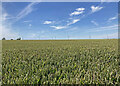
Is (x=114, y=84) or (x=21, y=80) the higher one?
(x=21, y=80)

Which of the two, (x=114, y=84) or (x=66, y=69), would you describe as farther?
(x=66, y=69)

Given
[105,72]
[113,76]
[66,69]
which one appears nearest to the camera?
[113,76]

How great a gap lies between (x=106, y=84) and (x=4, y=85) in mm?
3498

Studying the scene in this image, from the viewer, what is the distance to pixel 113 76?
310 centimetres

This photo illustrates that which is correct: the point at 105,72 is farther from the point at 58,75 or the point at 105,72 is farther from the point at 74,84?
the point at 58,75

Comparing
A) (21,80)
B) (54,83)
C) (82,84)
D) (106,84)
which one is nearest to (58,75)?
(54,83)

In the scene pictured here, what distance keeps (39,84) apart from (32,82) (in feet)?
0.81

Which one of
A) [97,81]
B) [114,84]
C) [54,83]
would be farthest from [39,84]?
[114,84]

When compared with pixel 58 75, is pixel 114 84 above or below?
below

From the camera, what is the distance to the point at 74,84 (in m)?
2.74

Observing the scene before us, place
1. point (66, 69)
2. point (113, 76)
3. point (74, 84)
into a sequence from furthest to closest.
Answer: point (66, 69) → point (113, 76) → point (74, 84)

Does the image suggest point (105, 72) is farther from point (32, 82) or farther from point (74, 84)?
point (32, 82)

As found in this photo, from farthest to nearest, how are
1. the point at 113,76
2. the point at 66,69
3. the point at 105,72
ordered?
1. the point at 66,69
2. the point at 105,72
3. the point at 113,76

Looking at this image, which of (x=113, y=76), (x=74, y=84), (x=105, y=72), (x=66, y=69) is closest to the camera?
(x=74, y=84)
